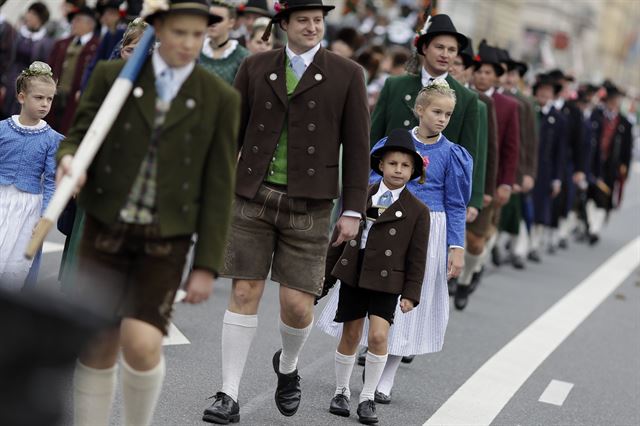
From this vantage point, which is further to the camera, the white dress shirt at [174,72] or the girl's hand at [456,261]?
the girl's hand at [456,261]

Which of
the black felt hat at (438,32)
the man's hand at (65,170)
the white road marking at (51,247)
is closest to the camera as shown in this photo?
the man's hand at (65,170)

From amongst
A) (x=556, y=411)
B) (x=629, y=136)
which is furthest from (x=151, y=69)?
(x=629, y=136)

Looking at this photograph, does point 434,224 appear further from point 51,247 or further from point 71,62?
point 71,62

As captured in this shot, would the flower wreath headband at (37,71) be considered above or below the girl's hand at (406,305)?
above

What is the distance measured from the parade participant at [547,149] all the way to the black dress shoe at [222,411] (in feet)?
31.2

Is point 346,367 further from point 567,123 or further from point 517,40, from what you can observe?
point 517,40

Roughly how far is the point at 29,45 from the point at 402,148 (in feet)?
28.8

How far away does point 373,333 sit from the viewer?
22.9ft

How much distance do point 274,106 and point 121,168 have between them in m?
1.57

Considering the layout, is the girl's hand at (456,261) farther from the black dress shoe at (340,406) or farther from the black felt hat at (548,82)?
the black felt hat at (548,82)

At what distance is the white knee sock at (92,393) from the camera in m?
4.96

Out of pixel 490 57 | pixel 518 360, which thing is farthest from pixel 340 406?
pixel 490 57

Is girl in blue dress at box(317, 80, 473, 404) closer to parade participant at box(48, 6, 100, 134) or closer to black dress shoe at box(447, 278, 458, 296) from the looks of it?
black dress shoe at box(447, 278, 458, 296)

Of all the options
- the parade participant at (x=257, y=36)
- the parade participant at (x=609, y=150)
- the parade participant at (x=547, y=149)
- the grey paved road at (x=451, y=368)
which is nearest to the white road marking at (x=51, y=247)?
the grey paved road at (x=451, y=368)
